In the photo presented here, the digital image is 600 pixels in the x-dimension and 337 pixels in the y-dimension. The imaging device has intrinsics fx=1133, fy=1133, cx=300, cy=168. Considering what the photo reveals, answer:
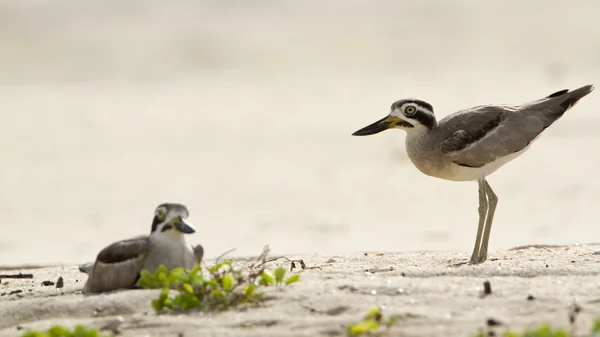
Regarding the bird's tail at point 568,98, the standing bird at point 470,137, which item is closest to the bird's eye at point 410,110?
the standing bird at point 470,137

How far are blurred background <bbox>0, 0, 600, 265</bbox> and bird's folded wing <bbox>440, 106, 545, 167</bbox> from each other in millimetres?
940

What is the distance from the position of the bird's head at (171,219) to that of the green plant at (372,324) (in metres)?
1.43

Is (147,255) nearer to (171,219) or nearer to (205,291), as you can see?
(171,219)

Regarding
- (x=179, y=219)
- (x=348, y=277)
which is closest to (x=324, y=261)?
(x=348, y=277)

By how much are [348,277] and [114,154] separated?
11436 millimetres

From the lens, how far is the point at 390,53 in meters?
25.7

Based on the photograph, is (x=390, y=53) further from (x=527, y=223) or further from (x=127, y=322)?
(x=127, y=322)

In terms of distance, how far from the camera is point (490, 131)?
8.42 metres

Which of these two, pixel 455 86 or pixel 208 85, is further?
pixel 208 85

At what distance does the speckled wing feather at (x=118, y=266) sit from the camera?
21.7ft

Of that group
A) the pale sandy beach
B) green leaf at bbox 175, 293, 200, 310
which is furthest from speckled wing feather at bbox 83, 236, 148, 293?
green leaf at bbox 175, 293, 200, 310

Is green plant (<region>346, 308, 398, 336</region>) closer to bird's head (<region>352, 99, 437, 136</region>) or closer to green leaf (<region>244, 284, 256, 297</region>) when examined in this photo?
green leaf (<region>244, 284, 256, 297</region>)

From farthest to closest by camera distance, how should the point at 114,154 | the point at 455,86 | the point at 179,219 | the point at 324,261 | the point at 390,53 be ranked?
the point at 390,53, the point at 455,86, the point at 114,154, the point at 324,261, the point at 179,219

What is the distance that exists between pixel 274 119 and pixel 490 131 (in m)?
11.4
